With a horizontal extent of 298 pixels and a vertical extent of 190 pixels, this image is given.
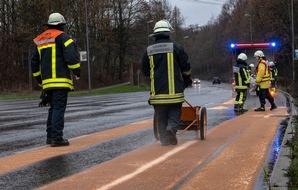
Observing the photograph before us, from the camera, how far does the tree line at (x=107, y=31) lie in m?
39.5

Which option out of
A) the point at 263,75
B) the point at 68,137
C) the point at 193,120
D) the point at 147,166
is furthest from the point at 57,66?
the point at 263,75

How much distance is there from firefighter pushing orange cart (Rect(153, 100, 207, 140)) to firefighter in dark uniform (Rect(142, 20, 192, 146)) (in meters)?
0.50

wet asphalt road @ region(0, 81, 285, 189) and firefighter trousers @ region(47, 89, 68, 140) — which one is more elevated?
firefighter trousers @ region(47, 89, 68, 140)

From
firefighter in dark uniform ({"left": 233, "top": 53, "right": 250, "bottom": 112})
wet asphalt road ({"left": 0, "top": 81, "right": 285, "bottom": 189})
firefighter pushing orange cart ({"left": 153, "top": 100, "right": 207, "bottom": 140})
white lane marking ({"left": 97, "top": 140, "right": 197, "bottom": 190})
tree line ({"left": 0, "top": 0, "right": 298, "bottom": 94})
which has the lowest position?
white lane marking ({"left": 97, "top": 140, "right": 197, "bottom": 190})

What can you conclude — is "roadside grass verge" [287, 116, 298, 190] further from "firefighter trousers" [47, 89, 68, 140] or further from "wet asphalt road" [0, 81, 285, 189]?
"firefighter trousers" [47, 89, 68, 140]

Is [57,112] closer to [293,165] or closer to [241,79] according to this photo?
[293,165]

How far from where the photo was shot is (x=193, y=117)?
8.47 metres

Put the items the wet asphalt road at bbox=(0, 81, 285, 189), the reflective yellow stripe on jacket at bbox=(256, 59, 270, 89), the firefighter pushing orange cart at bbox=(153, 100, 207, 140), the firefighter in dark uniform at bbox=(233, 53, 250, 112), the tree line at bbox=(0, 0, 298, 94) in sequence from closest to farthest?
→ 1. the wet asphalt road at bbox=(0, 81, 285, 189)
2. the firefighter pushing orange cart at bbox=(153, 100, 207, 140)
3. the reflective yellow stripe on jacket at bbox=(256, 59, 270, 89)
4. the firefighter in dark uniform at bbox=(233, 53, 250, 112)
5. the tree line at bbox=(0, 0, 298, 94)

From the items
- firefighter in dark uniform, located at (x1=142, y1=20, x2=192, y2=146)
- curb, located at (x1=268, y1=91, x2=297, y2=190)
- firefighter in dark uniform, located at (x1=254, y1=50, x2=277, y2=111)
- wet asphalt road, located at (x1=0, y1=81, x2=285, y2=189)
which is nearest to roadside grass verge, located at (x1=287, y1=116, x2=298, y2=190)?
curb, located at (x1=268, y1=91, x2=297, y2=190)

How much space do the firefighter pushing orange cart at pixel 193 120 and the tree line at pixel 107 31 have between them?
1519 centimetres

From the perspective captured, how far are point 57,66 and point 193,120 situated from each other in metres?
2.78

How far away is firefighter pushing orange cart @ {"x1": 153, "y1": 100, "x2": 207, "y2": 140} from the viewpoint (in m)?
8.09

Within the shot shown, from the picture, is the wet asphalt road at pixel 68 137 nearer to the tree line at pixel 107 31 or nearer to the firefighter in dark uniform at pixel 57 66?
the firefighter in dark uniform at pixel 57 66

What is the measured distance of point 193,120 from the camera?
27.7 ft
